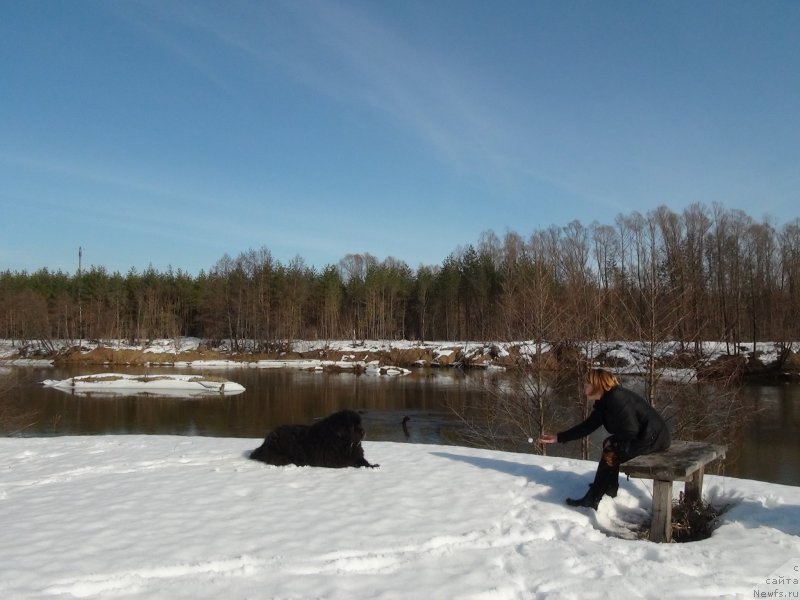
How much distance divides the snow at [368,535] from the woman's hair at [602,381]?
4.09 ft

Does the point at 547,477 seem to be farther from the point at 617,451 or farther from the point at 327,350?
the point at 327,350

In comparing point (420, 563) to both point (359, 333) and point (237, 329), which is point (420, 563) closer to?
point (237, 329)

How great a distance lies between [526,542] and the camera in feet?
17.0

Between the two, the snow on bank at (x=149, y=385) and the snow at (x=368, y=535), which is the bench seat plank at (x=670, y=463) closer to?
the snow at (x=368, y=535)

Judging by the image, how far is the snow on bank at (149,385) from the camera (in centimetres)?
3322

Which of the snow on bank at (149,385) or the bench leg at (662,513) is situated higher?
the bench leg at (662,513)

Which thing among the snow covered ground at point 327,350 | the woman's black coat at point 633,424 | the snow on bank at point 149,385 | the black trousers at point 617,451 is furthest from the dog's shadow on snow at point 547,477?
the snow covered ground at point 327,350

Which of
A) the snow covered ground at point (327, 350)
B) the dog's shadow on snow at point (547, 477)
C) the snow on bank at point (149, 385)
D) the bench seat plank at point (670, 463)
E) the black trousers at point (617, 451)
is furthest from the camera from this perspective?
the snow covered ground at point (327, 350)

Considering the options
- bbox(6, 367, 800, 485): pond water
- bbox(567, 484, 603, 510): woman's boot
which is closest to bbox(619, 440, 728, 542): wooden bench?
bbox(567, 484, 603, 510): woman's boot

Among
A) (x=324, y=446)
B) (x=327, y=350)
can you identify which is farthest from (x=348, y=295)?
(x=324, y=446)

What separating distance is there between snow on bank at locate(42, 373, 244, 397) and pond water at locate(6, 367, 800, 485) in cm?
113

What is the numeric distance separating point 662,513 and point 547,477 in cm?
182

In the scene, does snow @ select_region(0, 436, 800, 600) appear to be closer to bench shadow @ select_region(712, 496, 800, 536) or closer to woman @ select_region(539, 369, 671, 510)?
bench shadow @ select_region(712, 496, 800, 536)

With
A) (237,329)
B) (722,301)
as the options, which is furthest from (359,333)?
(722,301)
